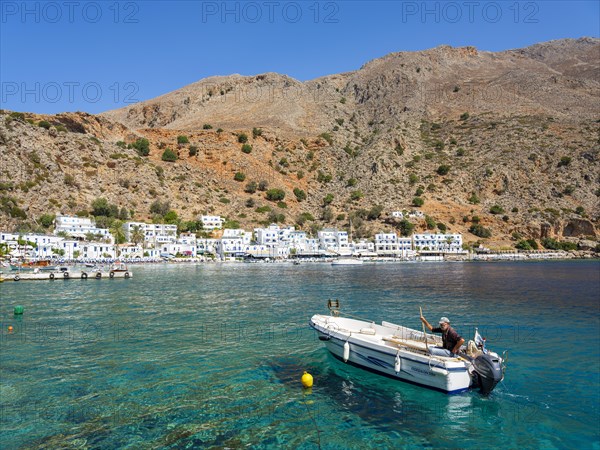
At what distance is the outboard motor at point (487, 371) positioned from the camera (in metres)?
11.9

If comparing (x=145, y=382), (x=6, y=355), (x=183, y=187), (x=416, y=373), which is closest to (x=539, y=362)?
(x=416, y=373)

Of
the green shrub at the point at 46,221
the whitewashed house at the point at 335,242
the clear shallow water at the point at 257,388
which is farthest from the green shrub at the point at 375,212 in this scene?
the clear shallow water at the point at 257,388

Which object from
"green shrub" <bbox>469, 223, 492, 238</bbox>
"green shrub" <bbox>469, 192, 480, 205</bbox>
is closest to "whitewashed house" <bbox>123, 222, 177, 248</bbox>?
"green shrub" <bbox>469, 223, 492, 238</bbox>

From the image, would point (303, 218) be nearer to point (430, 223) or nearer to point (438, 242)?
point (430, 223)

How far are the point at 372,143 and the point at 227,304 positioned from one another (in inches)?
4239

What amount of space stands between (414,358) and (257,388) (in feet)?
15.9

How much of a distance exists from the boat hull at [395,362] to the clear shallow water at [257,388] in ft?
1.07

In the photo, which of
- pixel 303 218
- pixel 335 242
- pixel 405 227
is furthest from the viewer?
pixel 303 218

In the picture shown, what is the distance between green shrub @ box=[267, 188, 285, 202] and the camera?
377ft

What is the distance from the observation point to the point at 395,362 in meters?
13.2

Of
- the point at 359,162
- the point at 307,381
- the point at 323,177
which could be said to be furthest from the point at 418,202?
the point at 307,381

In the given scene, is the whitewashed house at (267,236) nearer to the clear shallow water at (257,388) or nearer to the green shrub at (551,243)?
the green shrub at (551,243)

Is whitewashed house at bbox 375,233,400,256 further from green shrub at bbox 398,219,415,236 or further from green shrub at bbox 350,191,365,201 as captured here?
green shrub at bbox 350,191,365,201

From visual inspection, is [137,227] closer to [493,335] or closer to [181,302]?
[181,302]
